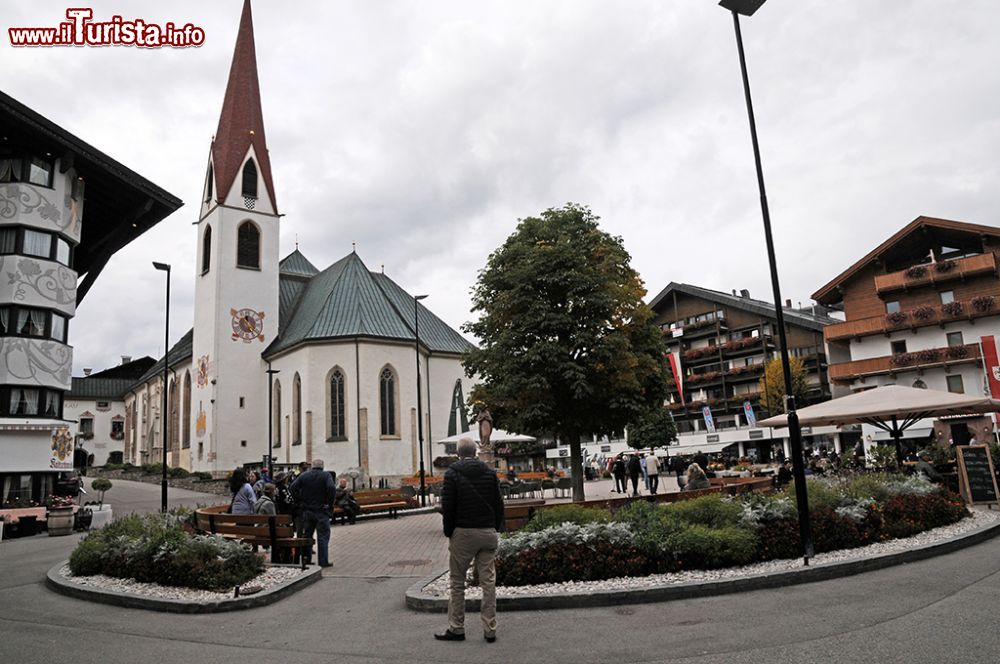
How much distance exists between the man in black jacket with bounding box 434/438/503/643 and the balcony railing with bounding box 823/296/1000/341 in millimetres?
39528

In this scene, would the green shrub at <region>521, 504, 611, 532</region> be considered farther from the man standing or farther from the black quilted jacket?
the man standing

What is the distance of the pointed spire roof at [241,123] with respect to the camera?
47719mm

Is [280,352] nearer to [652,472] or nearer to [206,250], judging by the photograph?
[206,250]

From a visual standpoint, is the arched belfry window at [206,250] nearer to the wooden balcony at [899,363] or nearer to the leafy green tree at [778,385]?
the leafy green tree at [778,385]

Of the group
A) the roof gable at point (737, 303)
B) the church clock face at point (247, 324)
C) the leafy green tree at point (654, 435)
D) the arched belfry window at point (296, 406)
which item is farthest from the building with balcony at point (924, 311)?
the church clock face at point (247, 324)

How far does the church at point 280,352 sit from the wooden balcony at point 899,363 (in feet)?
74.0

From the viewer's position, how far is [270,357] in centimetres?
4634

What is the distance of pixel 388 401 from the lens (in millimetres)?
43125

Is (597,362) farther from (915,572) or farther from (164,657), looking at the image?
(164,657)

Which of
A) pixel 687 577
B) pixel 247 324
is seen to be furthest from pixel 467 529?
pixel 247 324

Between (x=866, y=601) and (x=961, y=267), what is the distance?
1490 inches

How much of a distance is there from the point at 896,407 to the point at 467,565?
10.9 meters

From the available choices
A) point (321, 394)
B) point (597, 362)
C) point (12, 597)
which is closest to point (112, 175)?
point (321, 394)

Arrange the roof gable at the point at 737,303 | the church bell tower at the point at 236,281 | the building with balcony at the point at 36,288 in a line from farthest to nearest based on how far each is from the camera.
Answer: the roof gable at the point at 737,303
the church bell tower at the point at 236,281
the building with balcony at the point at 36,288
